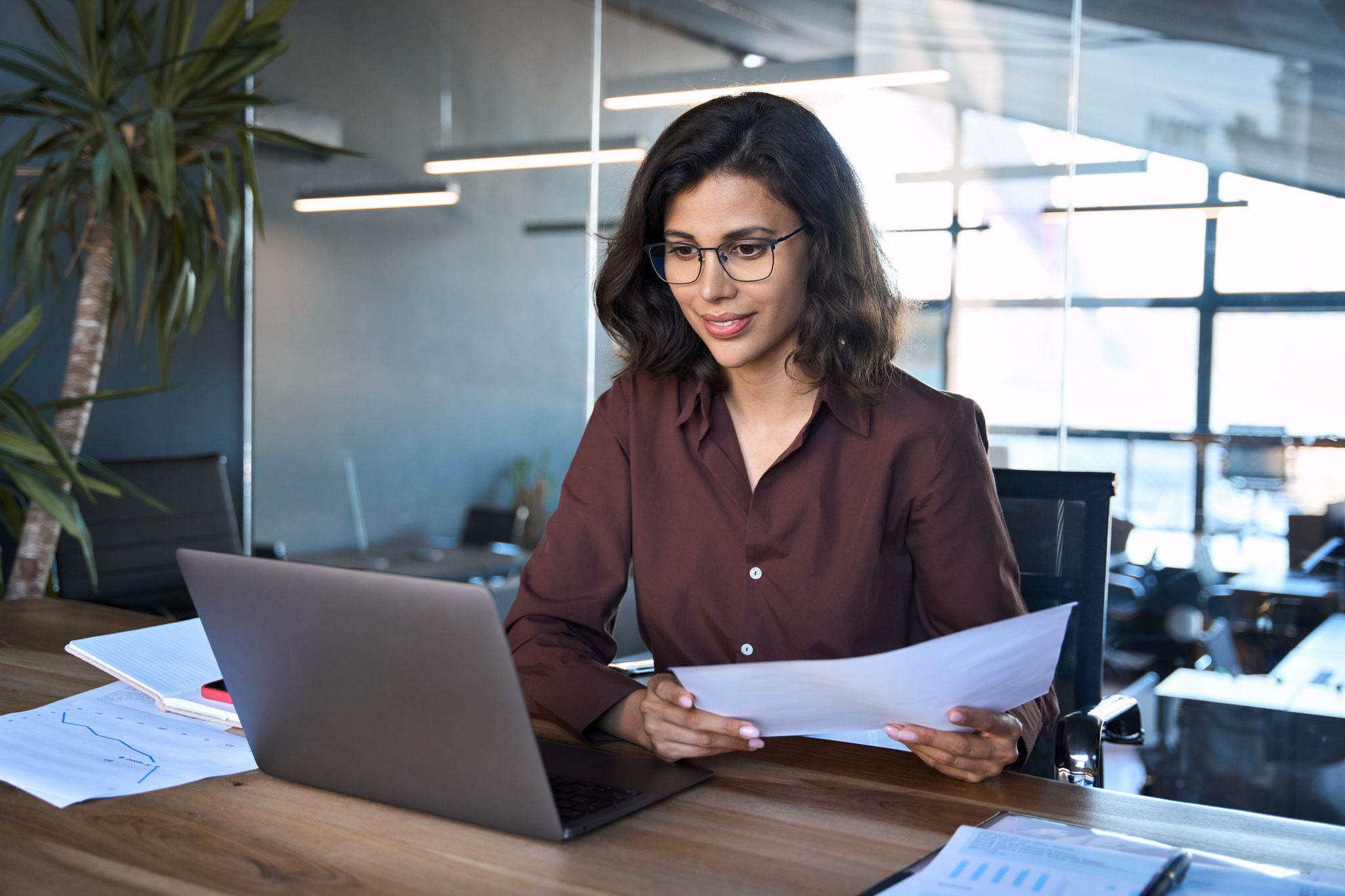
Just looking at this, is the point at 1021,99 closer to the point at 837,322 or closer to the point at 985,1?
Result: the point at 985,1

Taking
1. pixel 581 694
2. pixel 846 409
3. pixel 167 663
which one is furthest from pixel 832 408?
pixel 167 663

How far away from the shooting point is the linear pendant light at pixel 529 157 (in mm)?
4031

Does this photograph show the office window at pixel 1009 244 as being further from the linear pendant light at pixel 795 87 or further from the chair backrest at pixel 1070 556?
the chair backrest at pixel 1070 556

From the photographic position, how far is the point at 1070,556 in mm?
1833

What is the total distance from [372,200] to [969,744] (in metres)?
3.76

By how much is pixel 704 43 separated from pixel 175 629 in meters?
2.82

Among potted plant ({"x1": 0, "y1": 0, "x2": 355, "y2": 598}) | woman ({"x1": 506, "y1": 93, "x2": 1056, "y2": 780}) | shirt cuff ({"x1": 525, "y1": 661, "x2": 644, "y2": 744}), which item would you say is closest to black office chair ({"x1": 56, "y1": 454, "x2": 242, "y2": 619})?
potted plant ({"x1": 0, "y1": 0, "x2": 355, "y2": 598})

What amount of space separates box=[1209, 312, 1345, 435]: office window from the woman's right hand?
229 cm

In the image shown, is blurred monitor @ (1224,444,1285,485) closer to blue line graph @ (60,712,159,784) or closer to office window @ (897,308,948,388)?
office window @ (897,308,948,388)

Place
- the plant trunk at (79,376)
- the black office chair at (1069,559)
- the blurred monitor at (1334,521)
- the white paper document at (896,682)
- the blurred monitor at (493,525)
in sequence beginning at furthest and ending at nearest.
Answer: the blurred monitor at (493,525) < the plant trunk at (79,376) < the blurred monitor at (1334,521) < the black office chair at (1069,559) < the white paper document at (896,682)

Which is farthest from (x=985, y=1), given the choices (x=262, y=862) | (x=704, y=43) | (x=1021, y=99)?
(x=262, y=862)

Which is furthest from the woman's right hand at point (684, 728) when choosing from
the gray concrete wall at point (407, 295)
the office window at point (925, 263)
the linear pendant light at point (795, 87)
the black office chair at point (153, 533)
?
the gray concrete wall at point (407, 295)

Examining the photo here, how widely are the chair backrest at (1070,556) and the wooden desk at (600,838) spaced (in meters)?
0.67

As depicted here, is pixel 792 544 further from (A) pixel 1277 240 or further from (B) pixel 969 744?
(A) pixel 1277 240
